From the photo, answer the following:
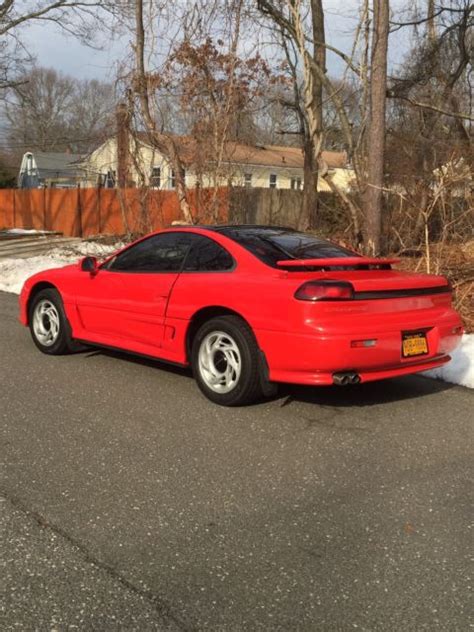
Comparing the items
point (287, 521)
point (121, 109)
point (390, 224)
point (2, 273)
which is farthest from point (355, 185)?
point (287, 521)

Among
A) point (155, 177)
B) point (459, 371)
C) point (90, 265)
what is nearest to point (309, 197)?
point (155, 177)

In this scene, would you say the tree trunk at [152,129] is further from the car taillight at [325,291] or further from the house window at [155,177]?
the car taillight at [325,291]

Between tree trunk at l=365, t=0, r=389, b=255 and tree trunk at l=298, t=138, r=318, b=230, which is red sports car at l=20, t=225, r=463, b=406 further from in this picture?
tree trunk at l=298, t=138, r=318, b=230

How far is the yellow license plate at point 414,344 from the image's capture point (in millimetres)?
4742

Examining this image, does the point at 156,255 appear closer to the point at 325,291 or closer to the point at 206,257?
the point at 206,257

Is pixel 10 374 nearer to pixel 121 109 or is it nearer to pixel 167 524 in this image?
pixel 167 524

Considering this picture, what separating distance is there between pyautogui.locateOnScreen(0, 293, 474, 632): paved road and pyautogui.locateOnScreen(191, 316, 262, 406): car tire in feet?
0.51

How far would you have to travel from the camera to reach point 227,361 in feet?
16.3

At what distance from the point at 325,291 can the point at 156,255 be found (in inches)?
76.9

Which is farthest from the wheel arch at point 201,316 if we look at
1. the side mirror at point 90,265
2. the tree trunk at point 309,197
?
the tree trunk at point 309,197

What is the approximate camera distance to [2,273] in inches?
568

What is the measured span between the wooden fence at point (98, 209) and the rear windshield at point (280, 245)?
818 centimetres

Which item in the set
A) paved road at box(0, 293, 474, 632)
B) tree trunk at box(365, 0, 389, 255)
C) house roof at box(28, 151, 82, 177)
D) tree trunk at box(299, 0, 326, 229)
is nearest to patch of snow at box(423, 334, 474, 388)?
paved road at box(0, 293, 474, 632)

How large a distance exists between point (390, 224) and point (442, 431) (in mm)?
7826
